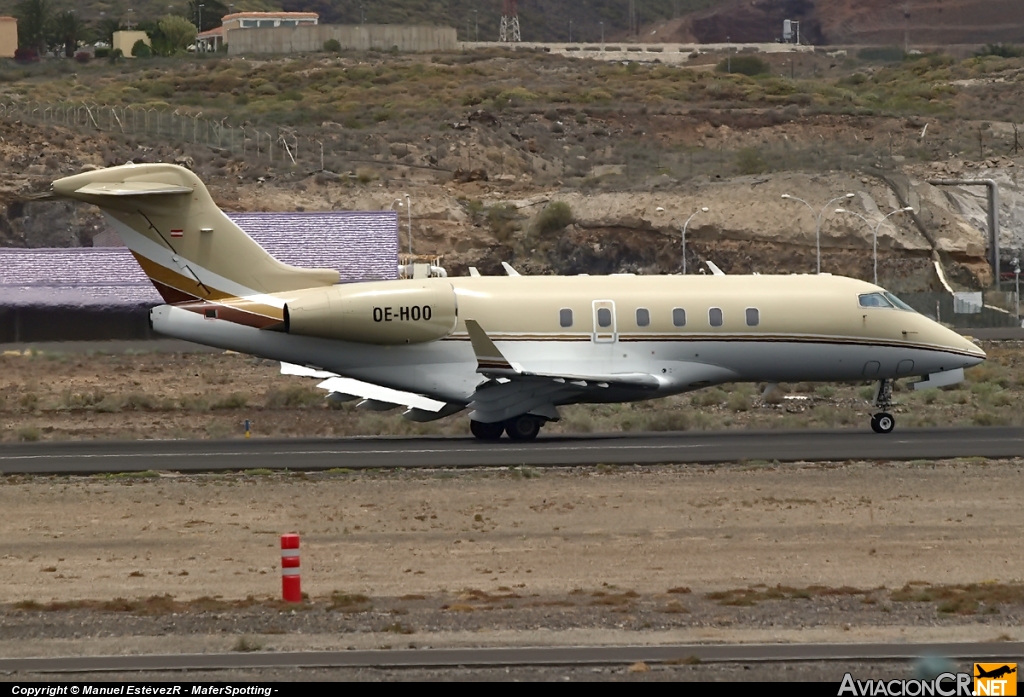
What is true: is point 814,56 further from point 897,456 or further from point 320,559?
point 320,559

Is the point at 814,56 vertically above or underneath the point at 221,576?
above

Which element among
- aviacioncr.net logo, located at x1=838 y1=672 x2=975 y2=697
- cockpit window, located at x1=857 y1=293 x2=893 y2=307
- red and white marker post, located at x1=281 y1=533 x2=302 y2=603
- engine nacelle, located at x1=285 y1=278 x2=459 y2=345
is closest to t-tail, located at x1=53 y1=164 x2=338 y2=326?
engine nacelle, located at x1=285 y1=278 x2=459 y2=345

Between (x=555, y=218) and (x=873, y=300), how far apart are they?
4516 centimetres

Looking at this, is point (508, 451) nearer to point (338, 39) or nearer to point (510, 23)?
point (338, 39)

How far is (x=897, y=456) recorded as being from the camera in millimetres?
26422

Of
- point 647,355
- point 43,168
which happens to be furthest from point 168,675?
point 43,168

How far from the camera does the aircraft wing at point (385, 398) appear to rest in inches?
1217

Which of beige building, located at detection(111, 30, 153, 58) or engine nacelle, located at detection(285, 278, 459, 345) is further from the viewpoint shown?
beige building, located at detection(111, 30, 153, 58)

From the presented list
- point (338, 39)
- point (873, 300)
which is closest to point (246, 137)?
point (338, 39)

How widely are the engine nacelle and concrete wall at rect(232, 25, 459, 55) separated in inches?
4410

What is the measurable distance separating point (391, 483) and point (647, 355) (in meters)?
8.31

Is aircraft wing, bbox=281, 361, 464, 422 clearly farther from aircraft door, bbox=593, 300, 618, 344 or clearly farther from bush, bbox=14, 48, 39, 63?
bush, bbox=14, 48, 39, 63

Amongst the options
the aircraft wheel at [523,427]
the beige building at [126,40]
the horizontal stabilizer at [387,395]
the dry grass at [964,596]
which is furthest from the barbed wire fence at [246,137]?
the dry grass at [964,596]

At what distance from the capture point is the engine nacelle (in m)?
29.7
